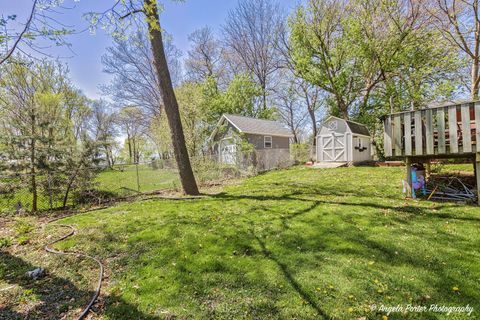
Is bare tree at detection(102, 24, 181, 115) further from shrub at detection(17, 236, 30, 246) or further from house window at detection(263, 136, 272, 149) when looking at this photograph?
shrub at detection(17, 236, 30, 246)

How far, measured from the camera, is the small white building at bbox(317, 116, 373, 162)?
13.7 metres

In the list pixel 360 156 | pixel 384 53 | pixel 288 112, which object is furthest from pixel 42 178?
pixel 288 112

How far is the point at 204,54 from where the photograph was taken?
80.2ft

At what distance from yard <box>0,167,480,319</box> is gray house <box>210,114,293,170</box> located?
933cm

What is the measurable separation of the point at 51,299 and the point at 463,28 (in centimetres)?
1738

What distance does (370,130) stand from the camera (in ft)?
55.7

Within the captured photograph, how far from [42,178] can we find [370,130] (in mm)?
18398

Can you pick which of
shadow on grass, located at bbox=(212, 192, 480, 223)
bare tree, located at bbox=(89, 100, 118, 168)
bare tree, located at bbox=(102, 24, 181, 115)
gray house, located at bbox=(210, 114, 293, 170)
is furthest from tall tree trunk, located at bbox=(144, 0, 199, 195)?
bare tree, located at bbox=(89, 100, 118, 168)

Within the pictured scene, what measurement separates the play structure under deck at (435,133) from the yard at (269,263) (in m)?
1.15

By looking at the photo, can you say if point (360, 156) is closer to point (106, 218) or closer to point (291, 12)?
point (291, 12)

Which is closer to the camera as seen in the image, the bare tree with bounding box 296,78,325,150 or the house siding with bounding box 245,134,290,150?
the house siding with bounding box 245,134,290,150

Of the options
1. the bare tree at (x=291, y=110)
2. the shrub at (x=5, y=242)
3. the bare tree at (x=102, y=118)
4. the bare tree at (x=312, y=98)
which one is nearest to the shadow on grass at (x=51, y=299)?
the shrub at (x=5, y=242)

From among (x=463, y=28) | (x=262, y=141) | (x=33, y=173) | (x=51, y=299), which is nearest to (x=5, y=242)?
(x=51, y=299)

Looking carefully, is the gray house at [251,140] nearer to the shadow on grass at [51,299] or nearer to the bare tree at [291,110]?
the bare tree at [291,110]
